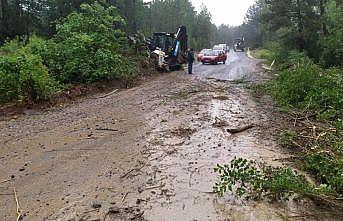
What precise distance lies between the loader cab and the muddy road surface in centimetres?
1274

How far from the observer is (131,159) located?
7.81 metres

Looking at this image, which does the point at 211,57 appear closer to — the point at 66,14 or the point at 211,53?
the point at 211,53

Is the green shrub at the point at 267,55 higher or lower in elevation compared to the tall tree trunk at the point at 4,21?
lower

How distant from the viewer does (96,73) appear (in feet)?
58.5

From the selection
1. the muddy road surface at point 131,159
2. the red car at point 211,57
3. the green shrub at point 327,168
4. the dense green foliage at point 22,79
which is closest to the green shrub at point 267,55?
the red car at point 211,57

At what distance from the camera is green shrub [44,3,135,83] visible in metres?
17.4

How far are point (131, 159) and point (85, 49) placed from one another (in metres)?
10.9

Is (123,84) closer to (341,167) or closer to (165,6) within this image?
(341,167)

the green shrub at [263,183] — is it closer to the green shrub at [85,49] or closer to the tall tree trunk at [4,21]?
the green shrub at [85,49]

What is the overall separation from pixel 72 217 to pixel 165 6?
60.7 m

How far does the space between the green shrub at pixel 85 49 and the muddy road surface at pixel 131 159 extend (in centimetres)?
398

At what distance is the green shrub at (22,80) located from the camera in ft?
44.0

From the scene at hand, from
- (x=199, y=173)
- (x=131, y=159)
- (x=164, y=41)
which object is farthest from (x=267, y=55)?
(x=199, y=173)

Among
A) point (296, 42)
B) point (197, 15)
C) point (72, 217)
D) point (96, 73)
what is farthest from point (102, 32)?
point (197, 15)
